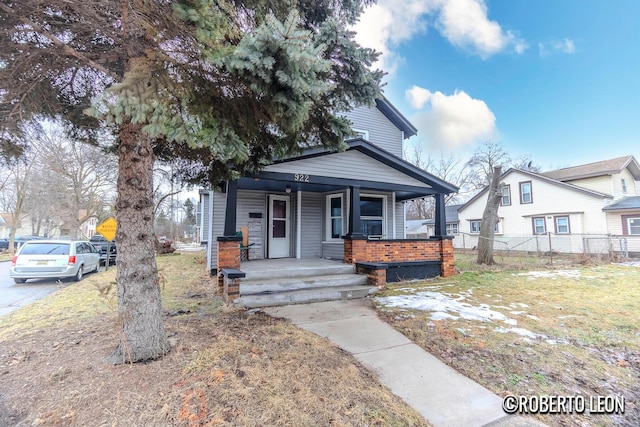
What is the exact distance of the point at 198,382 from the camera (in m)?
2.60

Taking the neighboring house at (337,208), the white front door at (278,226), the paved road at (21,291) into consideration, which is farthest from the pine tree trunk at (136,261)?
the white front door at (278,226)

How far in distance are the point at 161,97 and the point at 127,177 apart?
100cm

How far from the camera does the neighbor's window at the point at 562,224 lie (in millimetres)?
18511

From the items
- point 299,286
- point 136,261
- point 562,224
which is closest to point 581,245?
point 562,224

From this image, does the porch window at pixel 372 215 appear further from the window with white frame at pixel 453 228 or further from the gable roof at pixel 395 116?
the window with white frame at pixel 453 228

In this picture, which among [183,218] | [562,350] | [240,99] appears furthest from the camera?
[183,218]

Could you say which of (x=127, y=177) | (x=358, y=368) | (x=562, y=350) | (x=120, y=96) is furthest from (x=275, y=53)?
(x=562, y=350)

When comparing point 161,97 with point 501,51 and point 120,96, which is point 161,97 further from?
point 501,51

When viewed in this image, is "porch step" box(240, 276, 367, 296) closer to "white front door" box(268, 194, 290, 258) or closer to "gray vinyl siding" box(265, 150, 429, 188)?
"gray vinyl siding" box(265, 150, 429, 188)

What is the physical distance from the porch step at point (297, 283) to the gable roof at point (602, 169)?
20601mm

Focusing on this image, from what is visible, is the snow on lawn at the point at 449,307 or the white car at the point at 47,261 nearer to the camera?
the snow on lawn at the point at 449,307

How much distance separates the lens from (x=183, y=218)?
5769 cm

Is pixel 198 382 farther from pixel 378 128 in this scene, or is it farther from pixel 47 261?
pixel 378 128

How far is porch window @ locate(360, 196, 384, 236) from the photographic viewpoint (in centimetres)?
945
